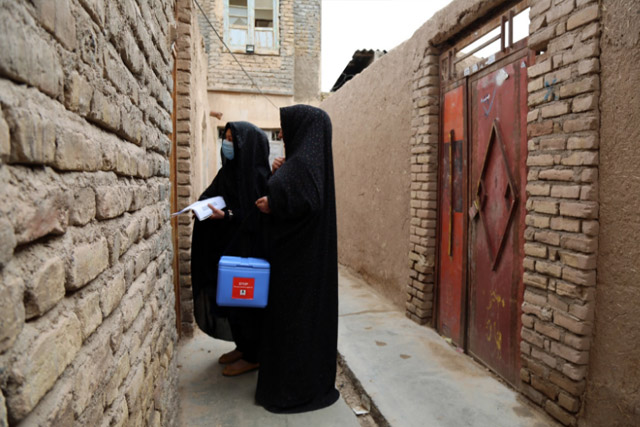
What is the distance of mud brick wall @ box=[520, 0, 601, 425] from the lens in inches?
85.5

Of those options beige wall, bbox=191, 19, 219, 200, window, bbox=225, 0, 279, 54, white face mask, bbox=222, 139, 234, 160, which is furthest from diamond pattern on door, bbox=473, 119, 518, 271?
window, bbox=225, 0, 279, 54

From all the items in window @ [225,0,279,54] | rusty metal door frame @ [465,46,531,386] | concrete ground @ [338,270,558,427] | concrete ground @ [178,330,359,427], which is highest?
window @ [225,0,279,54]

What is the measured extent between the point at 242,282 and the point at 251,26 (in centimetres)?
1048

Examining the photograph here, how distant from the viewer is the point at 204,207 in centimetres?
289

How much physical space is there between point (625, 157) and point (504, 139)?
3.36ft

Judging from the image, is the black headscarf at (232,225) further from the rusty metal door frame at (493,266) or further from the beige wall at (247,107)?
the beige wall at (247,107)

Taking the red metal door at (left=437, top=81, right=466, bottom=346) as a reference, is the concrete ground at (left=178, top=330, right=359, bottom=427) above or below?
below

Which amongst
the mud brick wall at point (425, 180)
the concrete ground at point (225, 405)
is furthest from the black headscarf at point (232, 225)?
the mud brick wall at point (425, 180)

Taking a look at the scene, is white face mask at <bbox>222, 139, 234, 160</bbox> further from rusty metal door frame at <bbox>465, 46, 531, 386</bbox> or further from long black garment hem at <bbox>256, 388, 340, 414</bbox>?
rusty metal door frame at <bbox>465, 46, 531, 386</bbox>

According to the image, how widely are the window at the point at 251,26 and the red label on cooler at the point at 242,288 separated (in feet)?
33.1

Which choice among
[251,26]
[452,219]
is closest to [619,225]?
[452,219]

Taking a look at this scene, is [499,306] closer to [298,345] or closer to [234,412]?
[298,345]

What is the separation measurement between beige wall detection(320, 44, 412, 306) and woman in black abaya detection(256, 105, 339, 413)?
1846 mm

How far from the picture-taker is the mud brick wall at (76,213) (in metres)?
0.66
